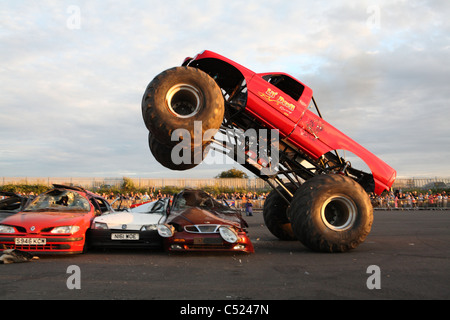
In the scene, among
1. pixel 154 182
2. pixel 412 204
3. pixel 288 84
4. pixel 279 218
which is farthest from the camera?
pixel 154 182

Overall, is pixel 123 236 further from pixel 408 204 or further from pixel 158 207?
pixel 408 204

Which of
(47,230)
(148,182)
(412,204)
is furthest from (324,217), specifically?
(148,182)

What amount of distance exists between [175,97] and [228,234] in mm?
2971

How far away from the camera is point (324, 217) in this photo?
8047 mm

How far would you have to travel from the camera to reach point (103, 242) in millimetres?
7887

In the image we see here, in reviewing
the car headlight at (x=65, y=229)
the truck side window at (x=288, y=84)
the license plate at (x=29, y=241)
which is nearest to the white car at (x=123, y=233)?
the car headlight at (x=65, y=229)

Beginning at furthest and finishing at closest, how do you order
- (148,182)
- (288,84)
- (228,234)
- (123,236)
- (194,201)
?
(148,182) → (288,84) → (194,201) → (123,236) → (228,234)

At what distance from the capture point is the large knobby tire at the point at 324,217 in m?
7.88

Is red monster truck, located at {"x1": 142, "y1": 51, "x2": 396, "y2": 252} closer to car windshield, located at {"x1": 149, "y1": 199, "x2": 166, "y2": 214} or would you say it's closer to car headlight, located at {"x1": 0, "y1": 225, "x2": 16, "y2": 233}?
car windshield, located at {"x1": 149, "y1": 199, "x2": 166, "y2": 214}

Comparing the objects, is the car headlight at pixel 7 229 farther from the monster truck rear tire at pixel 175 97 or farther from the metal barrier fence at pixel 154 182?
the metal barrier fence at pixel 154 182

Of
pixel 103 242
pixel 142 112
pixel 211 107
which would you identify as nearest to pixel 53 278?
pixel 103 242

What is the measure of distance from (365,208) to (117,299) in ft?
18.9

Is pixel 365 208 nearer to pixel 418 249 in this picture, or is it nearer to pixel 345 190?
pixel 345 190
